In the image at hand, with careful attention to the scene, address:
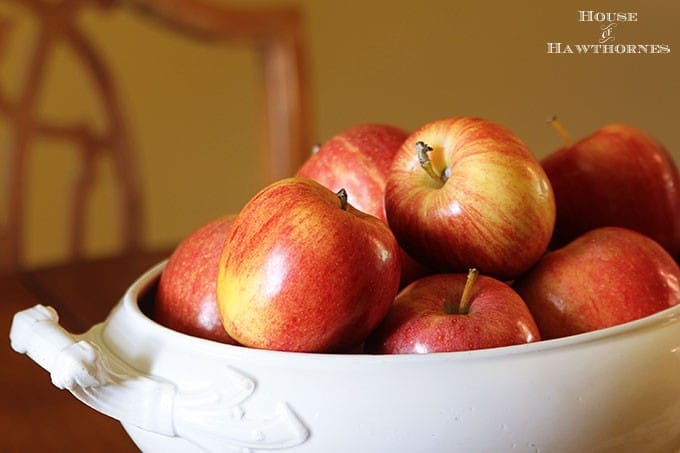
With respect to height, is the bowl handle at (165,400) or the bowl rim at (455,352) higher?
the bowl rim at (455,352)

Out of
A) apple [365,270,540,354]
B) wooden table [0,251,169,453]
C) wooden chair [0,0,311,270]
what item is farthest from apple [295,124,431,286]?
wooden chair [0,0,311,270]

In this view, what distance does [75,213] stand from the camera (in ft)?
6.01

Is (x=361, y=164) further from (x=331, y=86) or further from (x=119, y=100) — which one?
(x=331, y=86)

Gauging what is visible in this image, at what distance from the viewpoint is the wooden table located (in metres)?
0.68

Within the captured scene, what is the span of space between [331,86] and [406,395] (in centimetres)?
223

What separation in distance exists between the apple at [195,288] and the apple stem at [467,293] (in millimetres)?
137

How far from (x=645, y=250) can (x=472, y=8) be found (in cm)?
219

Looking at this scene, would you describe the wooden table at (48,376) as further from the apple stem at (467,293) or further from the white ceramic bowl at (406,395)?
the apple stem at (467,293)

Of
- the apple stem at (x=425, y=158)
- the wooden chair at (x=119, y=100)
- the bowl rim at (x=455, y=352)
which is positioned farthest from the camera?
the wooden chair at (x=119, y=100)

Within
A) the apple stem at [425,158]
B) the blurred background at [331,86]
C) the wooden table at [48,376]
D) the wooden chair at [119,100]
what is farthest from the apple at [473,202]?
the blurred background at [331,86]

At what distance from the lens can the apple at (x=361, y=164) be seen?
63cm

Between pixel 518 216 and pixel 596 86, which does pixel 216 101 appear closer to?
pixel 596 86

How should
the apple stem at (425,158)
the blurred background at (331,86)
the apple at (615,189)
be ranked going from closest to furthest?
1. the apple stem at (425,158)
2. the apple at (615,189)
3. the blurred background at (331,86)

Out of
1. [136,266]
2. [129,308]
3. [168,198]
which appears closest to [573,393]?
[129,308]
